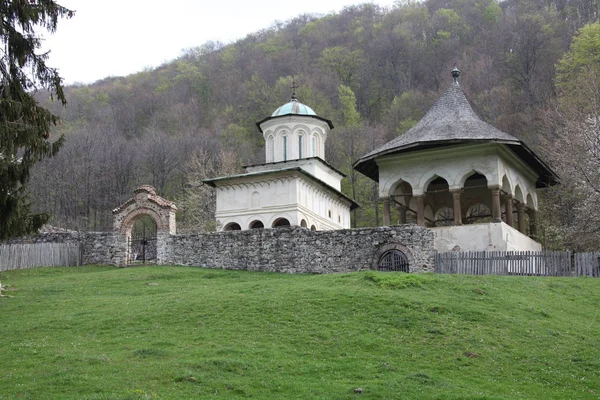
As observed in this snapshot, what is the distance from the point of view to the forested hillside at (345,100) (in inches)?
1706

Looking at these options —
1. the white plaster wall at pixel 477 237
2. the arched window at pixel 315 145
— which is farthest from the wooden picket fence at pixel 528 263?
the arched window at pixel 315 145

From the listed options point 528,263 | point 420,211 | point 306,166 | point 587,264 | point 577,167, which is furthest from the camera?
point 306,166

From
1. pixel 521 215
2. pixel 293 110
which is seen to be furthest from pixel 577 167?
pixel 293 110

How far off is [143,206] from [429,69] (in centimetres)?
4677

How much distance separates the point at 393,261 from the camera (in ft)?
78.1

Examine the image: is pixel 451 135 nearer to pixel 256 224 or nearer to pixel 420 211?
pixel 420 211

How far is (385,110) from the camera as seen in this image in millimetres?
66312

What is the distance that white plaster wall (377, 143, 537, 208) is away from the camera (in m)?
25.5

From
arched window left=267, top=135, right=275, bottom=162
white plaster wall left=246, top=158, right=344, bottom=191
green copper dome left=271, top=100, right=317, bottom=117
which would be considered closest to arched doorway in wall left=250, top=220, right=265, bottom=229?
white plaster wall left=246, top=158, right=344, bottom=191

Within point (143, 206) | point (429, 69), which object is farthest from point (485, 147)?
point (429, 69)

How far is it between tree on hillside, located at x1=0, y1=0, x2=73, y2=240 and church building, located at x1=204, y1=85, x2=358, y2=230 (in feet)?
59.7

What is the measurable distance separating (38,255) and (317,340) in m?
19.9

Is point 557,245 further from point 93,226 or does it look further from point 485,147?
point 93,226

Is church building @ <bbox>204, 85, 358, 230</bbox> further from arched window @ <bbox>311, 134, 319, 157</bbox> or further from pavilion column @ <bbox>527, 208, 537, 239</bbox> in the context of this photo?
pavilion column @ <bbox>527, 208, 537, 239</bbox>
